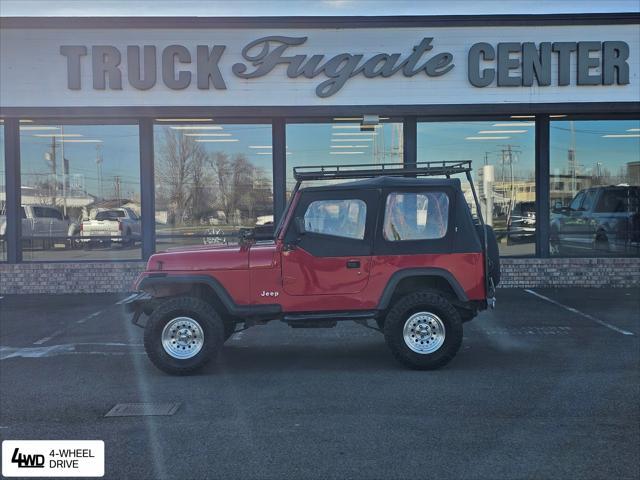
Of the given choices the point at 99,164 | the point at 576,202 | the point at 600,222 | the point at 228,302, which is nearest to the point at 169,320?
the point at 228,302

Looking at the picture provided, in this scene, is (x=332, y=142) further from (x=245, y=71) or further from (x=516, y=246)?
(x=516, y=246)

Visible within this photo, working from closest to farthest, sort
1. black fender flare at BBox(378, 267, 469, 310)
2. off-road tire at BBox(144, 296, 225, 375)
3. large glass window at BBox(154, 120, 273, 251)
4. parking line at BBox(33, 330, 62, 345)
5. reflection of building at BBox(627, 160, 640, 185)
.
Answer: off-road tire at BBox(144, 296, 225, 375) → black fender flare at BBox(378, 267, 469, 310) → parking line at BBox(33, 330, 62, 345) → large glass window at BBox(154, 120, 273, 251) → reflection of building at BBox(627, 160, 640, 185)

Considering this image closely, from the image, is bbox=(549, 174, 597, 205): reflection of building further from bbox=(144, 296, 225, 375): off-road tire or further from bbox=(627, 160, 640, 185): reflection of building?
bbox=(144, 296, 225, 375): off-road tire

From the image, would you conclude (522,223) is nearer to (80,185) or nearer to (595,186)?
(595,186)

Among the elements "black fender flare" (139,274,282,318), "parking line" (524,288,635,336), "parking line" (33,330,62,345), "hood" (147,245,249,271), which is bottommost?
"parking line" (33,330,62,345)

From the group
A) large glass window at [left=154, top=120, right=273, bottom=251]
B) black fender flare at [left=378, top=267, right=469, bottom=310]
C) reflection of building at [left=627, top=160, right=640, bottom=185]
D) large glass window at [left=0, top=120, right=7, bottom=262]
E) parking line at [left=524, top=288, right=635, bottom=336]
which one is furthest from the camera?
reflection of building at [left=627, top=160, right=640, bottom=185]

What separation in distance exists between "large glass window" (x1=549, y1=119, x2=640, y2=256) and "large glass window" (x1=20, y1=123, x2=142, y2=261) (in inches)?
350

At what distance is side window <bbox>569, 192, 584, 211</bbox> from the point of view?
13586 mm

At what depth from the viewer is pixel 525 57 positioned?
41.7 feet

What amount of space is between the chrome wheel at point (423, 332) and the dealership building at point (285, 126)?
22.1ft

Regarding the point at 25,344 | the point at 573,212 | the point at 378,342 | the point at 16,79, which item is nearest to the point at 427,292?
the point at 378,342

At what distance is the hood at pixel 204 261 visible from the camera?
281 inches
